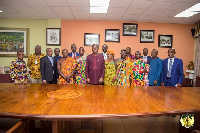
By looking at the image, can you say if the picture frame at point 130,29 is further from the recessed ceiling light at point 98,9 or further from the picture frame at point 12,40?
the picture frame at point 12,40

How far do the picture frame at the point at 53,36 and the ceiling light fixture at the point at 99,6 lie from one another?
186cm

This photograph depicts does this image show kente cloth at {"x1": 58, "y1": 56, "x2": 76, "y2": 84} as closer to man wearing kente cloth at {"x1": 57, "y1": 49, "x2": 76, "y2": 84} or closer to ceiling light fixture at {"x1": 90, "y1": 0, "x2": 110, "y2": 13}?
man wearing kente cloth at {"x1": 57, "y1": 49, "x2": 76, "y2": 84}

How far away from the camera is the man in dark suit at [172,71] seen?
3495mm

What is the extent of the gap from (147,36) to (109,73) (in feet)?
11.9

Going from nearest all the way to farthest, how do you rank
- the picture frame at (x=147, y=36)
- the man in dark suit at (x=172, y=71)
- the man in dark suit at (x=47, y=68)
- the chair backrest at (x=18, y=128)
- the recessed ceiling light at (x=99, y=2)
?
the chair backrest at (x=18, y=128)
the man in dark suit at (x=172, y=71)
the man in dark suit at (x=47, y=68)
the recessed ceiling light at (x=99, y=2)
the picture frame at (x=147, y=36)

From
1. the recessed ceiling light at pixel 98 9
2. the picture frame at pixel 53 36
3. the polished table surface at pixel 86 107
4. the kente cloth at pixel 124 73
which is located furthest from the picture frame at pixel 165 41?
the polished table surface at pixel 86 107

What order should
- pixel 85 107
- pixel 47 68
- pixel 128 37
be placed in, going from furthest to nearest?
pixel 128 37 → pixel 47 68 → pixel 85 107

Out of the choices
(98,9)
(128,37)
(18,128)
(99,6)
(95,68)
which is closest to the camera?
(18,128)

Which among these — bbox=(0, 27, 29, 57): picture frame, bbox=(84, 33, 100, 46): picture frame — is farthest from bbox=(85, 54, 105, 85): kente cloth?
bbox=(0, 27, 29, 57): picture frame

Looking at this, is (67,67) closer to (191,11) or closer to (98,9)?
(98,9)

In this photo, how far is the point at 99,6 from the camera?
459 centimetres

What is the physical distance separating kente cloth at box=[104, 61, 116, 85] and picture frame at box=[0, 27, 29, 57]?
432cm

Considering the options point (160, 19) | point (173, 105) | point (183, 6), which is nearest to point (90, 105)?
point (173, 105)

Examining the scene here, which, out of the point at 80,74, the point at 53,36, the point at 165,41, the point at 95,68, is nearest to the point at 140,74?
the point at 95,68
